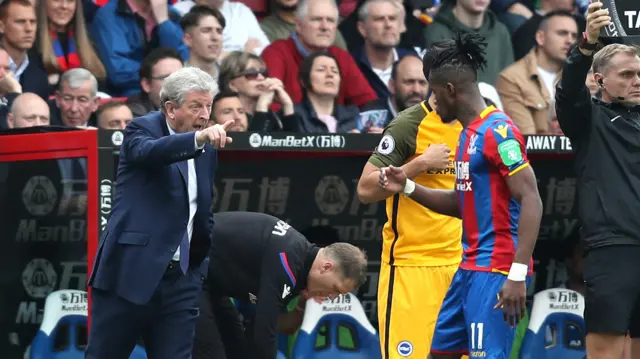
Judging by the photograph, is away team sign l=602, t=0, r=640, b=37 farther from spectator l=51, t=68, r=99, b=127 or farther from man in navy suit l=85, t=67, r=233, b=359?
spectator l=51, t=68, r=99, b=127

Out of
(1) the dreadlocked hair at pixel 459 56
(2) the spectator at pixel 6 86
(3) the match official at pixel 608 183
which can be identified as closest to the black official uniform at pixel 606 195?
(3) the match official at pixel 608 183

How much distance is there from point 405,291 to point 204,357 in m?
1.10

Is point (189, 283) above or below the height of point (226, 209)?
below

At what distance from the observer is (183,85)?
20.2 ft

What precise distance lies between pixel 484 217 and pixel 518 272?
0.38 m

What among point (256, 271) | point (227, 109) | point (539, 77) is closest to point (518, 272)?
point (256, 271)

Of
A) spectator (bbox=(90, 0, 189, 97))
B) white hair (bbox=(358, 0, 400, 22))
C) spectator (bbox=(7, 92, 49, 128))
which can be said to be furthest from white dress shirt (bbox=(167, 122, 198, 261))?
white hair (bbox=(358, 0, 400, 22))

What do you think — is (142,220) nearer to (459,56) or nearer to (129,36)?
(459,56)

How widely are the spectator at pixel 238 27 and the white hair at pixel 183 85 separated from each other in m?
4.13

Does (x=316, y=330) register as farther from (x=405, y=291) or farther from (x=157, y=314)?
(x=157, y=314)

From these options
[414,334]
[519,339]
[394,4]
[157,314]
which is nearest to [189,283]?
[157,314]

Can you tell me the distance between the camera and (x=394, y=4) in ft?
35.5

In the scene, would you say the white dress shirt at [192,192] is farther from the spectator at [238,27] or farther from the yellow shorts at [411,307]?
the spectator at [238,27]

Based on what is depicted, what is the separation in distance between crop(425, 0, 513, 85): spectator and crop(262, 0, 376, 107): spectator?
0.93 metres
